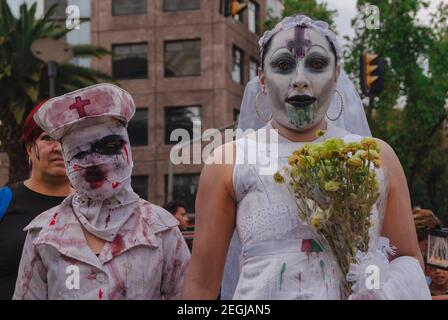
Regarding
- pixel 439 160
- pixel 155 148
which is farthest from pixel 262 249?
pixel 439 160

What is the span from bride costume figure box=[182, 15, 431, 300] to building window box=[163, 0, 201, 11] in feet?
96.6

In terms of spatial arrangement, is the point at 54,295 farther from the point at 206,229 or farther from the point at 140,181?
the point at 140,181

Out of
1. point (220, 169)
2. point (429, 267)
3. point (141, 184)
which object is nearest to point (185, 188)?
point (141, 184)

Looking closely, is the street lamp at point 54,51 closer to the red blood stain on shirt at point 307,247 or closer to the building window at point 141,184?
the red blood stain on shirt at point 307,247

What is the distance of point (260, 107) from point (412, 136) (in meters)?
24.8

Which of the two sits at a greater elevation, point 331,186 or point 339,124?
point 339,124

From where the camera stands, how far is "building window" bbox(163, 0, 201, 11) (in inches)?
1256

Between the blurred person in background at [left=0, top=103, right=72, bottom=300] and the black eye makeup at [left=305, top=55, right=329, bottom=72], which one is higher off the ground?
the black eye makeup at [left=305, top=55, right=329, bottom=72]

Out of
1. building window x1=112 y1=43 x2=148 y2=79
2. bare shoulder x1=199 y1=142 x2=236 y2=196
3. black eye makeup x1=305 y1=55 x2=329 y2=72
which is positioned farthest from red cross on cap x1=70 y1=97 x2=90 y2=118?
building window x1=112 y1=43 x2=148 y2=79

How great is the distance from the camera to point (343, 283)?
2674mm

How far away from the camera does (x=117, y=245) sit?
3033 millimetres

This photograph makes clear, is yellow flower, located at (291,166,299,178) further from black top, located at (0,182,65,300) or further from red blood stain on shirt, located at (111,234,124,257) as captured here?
black top, located at (0,182,65,300)

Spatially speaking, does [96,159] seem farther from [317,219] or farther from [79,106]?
[317,219]

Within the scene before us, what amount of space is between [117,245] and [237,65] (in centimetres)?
2994
